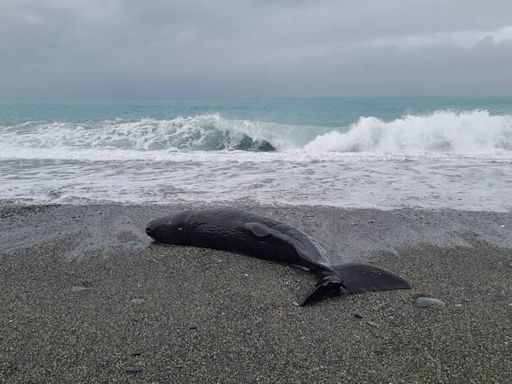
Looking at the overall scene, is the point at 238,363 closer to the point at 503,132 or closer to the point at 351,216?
the point at 351,216

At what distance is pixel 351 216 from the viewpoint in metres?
7.51

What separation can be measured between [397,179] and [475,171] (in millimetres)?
2669

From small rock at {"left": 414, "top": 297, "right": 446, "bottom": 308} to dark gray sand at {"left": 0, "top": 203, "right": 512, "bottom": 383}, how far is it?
0.06 meters

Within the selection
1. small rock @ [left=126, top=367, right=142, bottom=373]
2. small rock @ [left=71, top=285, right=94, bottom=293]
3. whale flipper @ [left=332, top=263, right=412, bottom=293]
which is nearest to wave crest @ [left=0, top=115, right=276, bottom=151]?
small rock @ [left=71, top=285, right=94, bottom=293]

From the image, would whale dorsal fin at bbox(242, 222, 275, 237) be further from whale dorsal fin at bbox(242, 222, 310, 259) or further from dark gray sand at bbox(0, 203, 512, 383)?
dark gray sand at bbox(0, 203, 512, 383)

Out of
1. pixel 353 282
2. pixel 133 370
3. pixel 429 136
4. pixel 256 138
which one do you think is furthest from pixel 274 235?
pixel 256 138

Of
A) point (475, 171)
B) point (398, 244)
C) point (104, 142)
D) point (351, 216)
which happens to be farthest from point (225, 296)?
point (104, 142)

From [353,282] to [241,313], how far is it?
1.19m

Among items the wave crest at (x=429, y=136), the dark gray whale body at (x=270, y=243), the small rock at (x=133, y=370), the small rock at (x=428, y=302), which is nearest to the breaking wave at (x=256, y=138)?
the wave crest at (x=429, y=136)

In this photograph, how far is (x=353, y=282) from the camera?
469 cm

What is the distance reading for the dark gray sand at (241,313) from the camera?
332 cm

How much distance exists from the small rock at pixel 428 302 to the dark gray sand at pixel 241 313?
6 cm

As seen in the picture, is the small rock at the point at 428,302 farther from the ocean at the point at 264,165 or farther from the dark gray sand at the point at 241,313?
the ocean at the point at 264,165

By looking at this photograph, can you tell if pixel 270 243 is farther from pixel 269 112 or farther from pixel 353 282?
pixel 269 112
